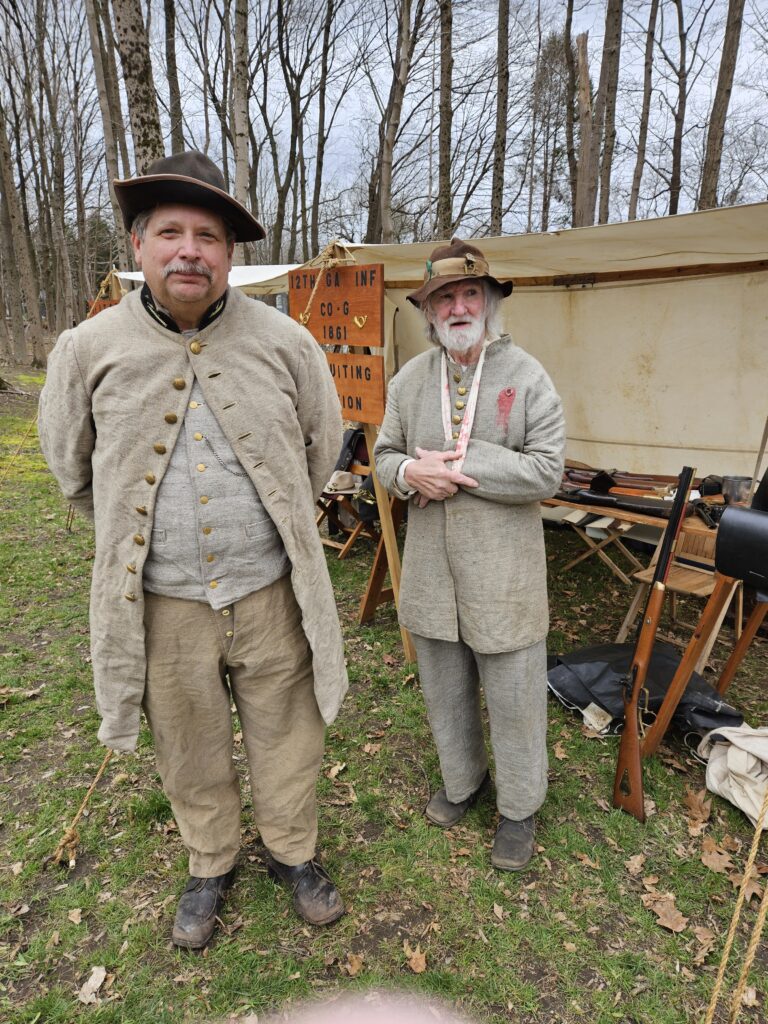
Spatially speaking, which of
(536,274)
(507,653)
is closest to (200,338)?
(507,653)

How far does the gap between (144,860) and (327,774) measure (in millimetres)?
840

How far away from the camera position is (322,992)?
6.27 ft

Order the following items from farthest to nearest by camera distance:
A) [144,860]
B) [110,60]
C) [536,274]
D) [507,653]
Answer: [110,60]
[536,274]
[144,860]
[507,653]

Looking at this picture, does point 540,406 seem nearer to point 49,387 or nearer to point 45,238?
point 49,387

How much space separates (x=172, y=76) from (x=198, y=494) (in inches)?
607

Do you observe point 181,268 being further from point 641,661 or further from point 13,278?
point 13,278

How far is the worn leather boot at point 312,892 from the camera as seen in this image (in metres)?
2.09

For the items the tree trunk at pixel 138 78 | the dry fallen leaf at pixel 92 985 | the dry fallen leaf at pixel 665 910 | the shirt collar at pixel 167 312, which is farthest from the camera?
the tree trunk at pixel 138 78

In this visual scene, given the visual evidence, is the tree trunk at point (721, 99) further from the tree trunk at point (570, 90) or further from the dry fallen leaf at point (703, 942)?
the dry fallen leaf at point (703, 942)

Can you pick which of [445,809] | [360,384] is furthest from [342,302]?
[445,809]

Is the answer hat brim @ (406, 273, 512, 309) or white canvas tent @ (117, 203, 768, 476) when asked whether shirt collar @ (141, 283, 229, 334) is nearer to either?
hat brim @ (406, 273, 512, 309)

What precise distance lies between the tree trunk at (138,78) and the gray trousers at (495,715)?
4.99 meters

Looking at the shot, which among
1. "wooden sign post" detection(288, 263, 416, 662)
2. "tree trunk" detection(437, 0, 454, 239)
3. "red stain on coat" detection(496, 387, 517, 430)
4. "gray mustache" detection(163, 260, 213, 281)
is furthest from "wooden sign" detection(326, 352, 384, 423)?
"tree trunk" detection(437, 0, 454, 239)

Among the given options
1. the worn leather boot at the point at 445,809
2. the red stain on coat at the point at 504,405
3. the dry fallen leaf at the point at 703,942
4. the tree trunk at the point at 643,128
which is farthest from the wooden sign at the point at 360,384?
the tree trunk at the point at 643,128
